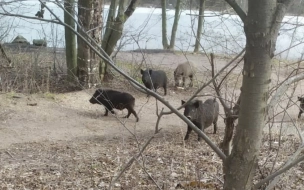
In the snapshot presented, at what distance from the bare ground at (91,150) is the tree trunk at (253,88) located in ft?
4.62

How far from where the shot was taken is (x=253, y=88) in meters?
2.04

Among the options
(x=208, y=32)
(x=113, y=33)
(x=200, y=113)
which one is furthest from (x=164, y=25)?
(x=200, y=113)

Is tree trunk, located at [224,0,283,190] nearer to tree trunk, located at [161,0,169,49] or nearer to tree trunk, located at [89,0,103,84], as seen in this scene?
tree trunk, located at [89,0,103,84]

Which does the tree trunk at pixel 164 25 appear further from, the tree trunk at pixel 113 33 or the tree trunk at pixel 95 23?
the tree trunk at pixel 95 23

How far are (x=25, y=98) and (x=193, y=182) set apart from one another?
6.36 m

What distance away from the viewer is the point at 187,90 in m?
13.3

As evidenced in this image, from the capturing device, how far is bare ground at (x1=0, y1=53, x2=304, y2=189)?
5645 mm

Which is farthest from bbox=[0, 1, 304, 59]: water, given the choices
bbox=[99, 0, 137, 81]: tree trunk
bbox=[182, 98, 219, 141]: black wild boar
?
bbox=[182, 98, 219, 141]: black wild boar

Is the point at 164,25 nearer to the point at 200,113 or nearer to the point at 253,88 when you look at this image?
the point at 200,113

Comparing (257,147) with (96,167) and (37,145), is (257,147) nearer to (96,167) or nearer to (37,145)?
(96,167)

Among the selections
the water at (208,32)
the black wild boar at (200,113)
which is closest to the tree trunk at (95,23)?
the water at (208,32)

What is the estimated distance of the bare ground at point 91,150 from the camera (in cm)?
564

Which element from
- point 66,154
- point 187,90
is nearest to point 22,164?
point 66,154

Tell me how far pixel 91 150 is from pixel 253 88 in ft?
18.3
